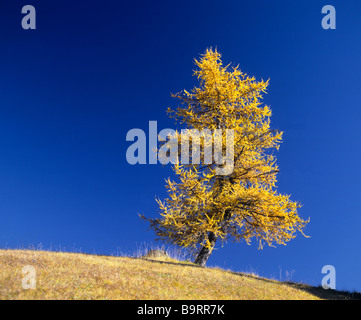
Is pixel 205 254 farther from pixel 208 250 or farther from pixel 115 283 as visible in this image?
pixel 115 283

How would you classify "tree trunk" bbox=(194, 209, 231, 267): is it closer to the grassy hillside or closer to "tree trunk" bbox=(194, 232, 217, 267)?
"tree trunk" bbox=(194, 232, 217, 267)

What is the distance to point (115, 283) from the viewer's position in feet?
30.6

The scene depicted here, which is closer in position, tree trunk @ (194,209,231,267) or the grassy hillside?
the grassy hillside

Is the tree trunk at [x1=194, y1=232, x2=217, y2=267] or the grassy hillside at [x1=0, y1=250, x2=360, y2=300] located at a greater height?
the tree trunk at [x1=194, y1=232, x2=217, y2=267]

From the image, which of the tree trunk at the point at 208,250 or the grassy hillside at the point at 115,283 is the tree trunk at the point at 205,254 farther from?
the grassy hillside at the point at 115,283

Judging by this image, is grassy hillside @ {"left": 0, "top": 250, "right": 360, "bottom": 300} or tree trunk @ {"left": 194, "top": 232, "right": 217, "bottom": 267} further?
tree trunk @ {"left": 194, "top": 232, "right": 217, "bottom": 267}

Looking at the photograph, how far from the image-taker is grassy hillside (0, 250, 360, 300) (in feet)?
27.1

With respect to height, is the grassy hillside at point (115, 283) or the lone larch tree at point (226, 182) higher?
the lone larch tree at point (226, 182)

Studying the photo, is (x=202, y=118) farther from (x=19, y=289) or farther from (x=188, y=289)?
(x=19, y=289)

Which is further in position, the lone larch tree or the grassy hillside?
the lone larch tree

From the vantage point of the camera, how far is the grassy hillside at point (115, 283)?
27.1ft

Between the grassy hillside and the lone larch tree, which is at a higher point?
the lone larch tree
